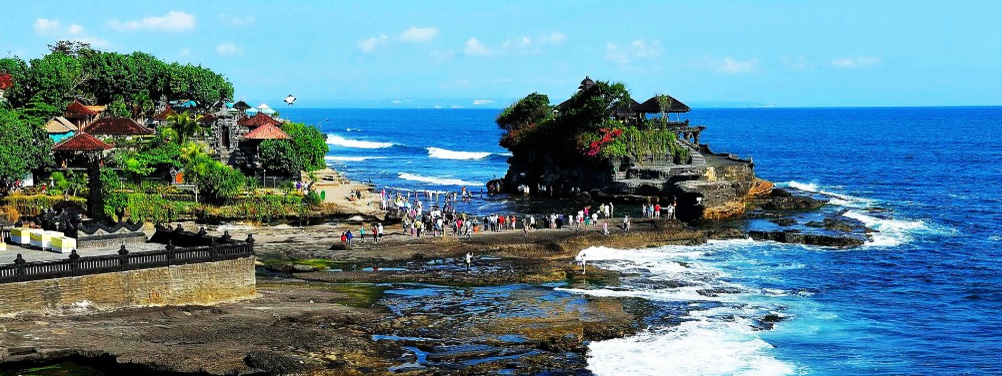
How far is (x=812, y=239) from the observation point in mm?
57469

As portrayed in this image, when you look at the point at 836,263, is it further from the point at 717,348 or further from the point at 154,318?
the point at 154,318

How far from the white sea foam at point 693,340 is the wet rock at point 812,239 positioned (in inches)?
467

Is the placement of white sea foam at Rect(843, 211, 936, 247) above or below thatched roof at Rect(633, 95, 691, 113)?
below

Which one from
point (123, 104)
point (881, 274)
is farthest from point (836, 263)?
point (123, 104)

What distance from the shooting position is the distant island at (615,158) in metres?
76.8

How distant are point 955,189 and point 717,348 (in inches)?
2624

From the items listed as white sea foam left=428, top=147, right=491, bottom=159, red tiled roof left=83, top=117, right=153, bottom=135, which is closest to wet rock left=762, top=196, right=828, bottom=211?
red tiled roof left=83, top=117, right=153, bottom=135

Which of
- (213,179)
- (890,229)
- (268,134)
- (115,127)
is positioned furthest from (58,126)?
(890,229)

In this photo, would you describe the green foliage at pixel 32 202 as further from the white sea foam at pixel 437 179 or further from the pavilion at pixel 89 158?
the white sea foam at pixel 437 179

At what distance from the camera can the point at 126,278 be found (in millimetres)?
32406

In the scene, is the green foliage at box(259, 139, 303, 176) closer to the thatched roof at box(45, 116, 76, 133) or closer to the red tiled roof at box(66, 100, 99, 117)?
the thatched roof at box(45, 116, 76, 133)

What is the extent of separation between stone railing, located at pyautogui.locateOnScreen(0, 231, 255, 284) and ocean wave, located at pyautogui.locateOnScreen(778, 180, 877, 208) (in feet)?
177

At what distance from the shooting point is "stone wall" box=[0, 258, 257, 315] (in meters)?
30.3

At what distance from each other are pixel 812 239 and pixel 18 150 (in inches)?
1698
